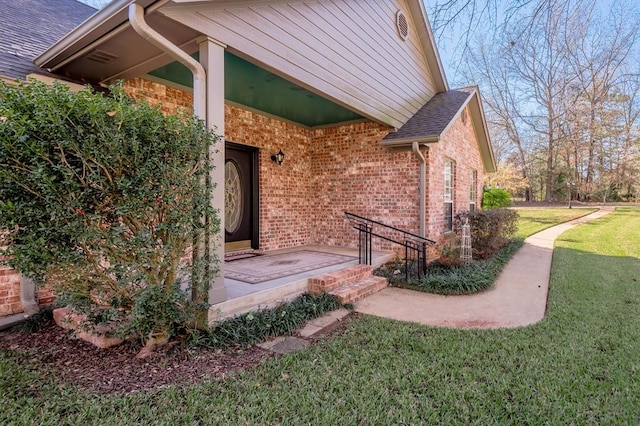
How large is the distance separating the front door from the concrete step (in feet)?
8.02

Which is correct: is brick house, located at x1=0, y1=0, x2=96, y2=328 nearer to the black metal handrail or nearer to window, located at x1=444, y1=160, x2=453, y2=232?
the black metal handrail

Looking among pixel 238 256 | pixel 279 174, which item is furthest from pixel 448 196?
pixel 238 256

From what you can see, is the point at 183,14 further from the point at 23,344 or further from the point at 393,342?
the point at 393,342

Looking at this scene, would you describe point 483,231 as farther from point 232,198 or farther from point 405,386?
point 405,386

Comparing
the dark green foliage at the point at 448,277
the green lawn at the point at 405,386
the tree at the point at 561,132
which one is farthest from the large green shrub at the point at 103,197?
the tree at the point at 561,132

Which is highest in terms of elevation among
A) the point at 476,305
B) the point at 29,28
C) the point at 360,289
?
the point at 29,28

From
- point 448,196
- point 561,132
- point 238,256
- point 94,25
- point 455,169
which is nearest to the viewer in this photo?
point 94,25

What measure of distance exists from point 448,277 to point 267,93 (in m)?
4.47

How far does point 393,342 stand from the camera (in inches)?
139

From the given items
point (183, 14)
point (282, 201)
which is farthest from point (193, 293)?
point (282, 201)

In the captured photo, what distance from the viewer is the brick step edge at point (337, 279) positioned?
4.91 m

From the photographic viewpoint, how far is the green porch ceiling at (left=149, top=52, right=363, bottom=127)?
15.9 ft

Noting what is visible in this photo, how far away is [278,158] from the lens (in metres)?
7.54

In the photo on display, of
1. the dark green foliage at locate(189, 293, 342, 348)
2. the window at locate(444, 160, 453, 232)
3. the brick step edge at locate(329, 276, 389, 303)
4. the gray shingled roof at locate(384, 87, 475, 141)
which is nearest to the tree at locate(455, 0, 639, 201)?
the gray shingled roof at locate(384, 87, 475, 141)
